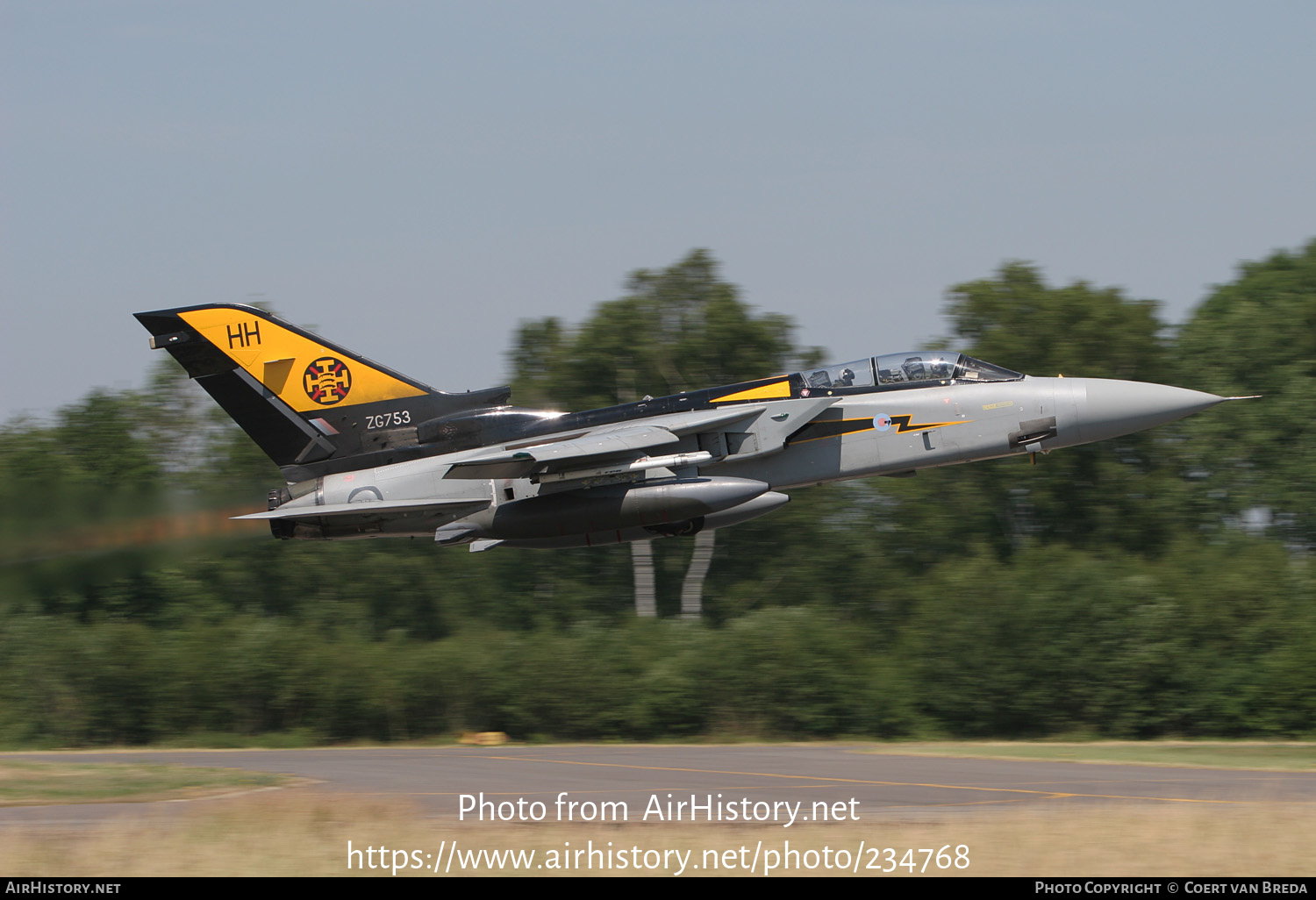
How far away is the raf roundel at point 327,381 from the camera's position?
67.4 ft

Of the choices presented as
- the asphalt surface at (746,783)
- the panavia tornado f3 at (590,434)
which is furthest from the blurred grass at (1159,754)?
the panavia tornado f3 at (590,434)

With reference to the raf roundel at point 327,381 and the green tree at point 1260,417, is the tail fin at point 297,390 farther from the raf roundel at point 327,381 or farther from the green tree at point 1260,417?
the green tree at point 1260,417

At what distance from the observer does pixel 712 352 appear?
43250 mm

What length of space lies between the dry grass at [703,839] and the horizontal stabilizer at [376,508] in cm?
683

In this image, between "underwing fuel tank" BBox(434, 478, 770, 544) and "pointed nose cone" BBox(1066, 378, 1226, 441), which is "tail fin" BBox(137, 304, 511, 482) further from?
"pointed nose cone" BBox(1066, 378, 1226, 441)

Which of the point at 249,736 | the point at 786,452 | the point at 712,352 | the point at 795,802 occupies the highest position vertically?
the point at 712,352

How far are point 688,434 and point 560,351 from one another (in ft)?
86.8

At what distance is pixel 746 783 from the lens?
54.0 ft

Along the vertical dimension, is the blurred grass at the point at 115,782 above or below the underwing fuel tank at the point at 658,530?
below

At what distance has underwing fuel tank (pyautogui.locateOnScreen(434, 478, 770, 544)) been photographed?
59.4 feet

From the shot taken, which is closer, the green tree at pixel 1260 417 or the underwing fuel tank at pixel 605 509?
the underwing fuel tank at pixel 605 509

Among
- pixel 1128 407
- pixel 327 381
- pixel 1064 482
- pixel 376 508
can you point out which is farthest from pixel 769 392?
pixel 1064 482
